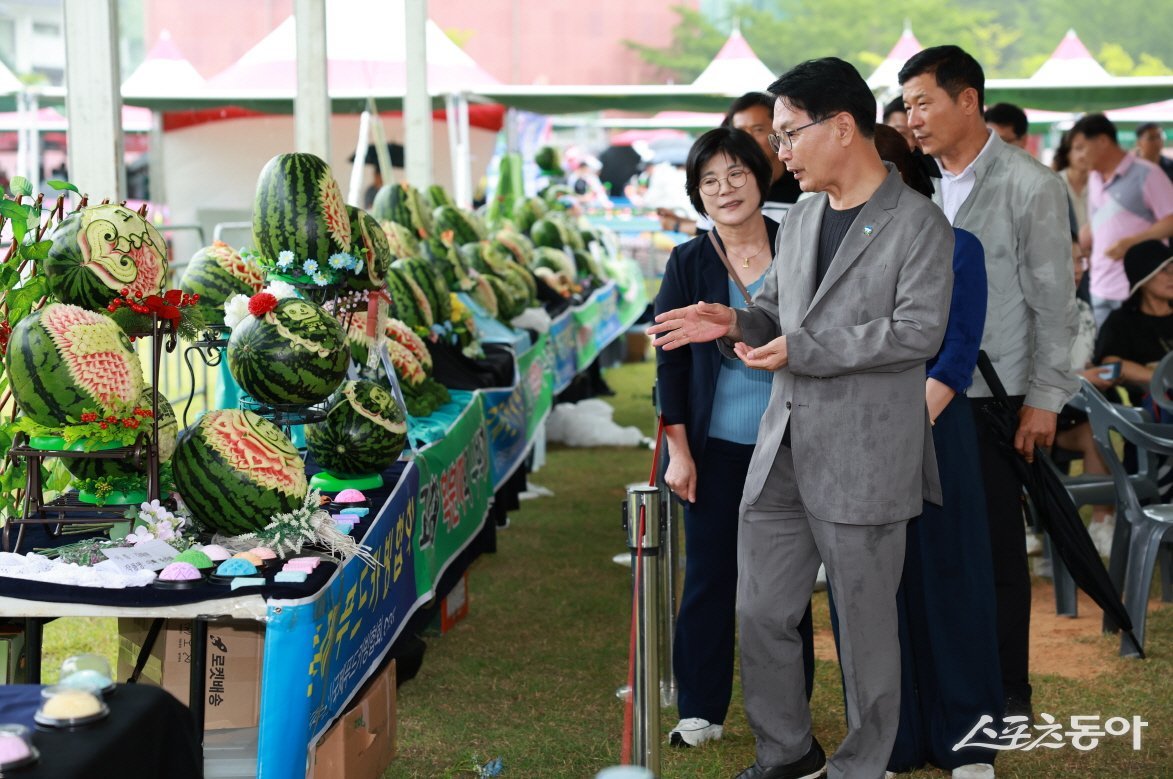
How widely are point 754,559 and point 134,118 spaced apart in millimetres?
22648

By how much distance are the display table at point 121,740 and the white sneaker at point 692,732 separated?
195 centimetres

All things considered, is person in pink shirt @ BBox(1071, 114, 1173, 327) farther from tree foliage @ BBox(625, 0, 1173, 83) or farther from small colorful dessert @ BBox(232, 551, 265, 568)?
tree foliage @ BBox(625, 0, 1173, 83)

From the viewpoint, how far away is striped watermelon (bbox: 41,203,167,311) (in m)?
3.20

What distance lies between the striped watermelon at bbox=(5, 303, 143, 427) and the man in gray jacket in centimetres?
232

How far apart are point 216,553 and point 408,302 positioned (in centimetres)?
270

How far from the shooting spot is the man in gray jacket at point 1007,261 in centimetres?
379

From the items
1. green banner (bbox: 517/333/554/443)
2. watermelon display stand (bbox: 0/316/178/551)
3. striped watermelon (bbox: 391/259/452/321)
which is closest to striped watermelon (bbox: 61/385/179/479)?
watermelon display stand (bbox: 0/316/178/551)

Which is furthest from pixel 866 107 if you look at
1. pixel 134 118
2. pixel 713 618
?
pixel 134 118

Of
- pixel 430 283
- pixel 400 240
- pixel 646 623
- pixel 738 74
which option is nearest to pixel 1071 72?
pixel 738 74

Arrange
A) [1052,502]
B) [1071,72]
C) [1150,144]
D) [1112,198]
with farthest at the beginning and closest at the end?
[1071,72], [1150,144], [1112,198], [1052,502]

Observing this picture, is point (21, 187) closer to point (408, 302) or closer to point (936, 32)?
point (408, 302)

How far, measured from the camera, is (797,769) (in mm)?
3410

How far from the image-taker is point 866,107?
2982 mm

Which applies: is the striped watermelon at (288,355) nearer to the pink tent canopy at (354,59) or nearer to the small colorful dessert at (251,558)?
the small colorful dessert at (251,558)
